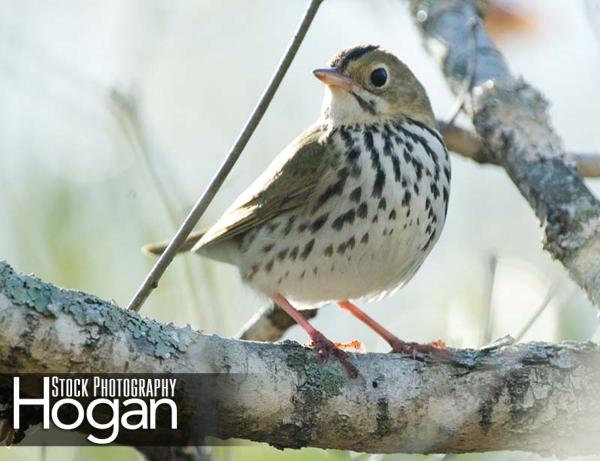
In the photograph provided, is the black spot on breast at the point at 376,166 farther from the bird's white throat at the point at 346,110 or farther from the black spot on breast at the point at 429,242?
the black spot on breast at the point at 429,242

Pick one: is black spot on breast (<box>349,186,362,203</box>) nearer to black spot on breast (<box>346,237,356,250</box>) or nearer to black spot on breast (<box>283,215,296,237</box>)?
black spot on breast (<box>346,237,356,250</box>)

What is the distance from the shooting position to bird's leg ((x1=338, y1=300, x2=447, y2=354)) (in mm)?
4098

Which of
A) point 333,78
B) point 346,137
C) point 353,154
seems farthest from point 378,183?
point 333,78

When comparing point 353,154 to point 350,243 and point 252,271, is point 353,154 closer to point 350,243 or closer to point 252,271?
point 350,243

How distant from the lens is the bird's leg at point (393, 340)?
4098 mm

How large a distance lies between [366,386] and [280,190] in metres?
1.61

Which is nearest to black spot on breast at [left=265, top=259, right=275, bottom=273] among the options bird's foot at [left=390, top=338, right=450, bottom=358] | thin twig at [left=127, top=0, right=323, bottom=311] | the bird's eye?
bird's foot at [left=390, top=338, right=450, bottom=358]

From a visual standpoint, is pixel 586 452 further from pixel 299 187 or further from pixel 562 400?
pixel 299 187

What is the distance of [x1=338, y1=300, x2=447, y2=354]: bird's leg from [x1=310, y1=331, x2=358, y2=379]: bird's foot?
1.00 ft

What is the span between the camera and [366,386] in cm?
374

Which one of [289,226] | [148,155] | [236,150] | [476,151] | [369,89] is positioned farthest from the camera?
[476,151]

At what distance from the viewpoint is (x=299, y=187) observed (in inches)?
199

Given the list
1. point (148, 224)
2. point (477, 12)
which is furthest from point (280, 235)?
point (477, 12)

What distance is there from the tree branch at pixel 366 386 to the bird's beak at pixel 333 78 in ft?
5.24
